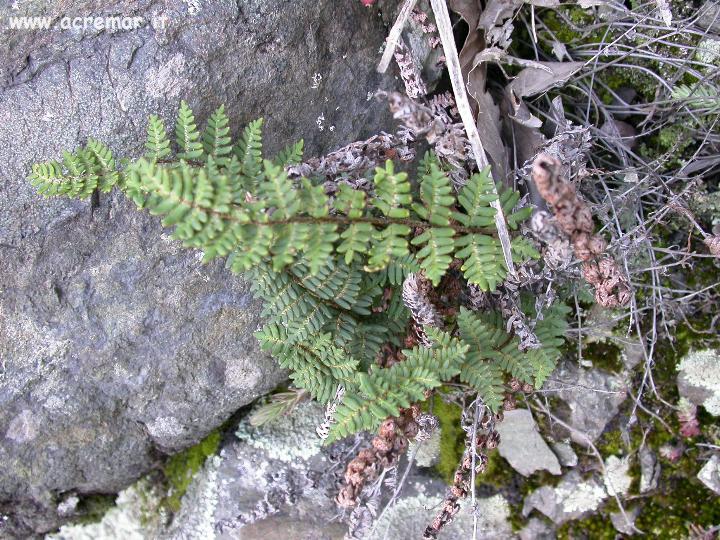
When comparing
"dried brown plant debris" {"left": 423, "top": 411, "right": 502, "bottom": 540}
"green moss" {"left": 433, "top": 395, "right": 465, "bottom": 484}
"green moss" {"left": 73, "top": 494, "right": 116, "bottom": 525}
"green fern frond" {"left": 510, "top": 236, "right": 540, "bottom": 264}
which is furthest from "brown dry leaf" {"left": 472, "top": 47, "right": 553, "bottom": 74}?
"green moss" {"left": 73, "top": 494, "right": 116, "bottom": 525}

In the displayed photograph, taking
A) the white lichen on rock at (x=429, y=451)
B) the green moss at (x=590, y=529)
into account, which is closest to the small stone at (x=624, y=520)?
the green moss at (x=590, y=529)

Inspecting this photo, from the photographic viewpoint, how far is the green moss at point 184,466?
412 centimetres

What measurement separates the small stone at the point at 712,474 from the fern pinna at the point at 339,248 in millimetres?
1330

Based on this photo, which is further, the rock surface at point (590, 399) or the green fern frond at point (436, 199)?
the rock surface at point (590, 399)

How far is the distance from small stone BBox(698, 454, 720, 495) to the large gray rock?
258 cm

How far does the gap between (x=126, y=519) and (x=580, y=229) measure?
11.1 ft

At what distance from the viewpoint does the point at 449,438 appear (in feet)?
13.1

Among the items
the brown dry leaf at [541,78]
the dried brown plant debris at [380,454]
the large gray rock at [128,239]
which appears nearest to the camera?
the dried brown plant debris at [380,454]

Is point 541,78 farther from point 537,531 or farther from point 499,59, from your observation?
point 537,531

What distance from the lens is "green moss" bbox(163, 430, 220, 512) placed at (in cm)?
412

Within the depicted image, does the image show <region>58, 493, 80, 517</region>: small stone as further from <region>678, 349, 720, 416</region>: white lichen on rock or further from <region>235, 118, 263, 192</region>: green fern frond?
<region>678, 349, 720, 416</region>: white lichen on rock

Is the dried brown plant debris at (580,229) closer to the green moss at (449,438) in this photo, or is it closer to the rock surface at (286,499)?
the green moss at (449,438)

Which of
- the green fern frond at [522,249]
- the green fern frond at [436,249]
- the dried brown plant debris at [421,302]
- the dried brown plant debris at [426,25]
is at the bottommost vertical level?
the dried brown plant debris at [421,302]

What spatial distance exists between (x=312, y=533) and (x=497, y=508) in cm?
113
